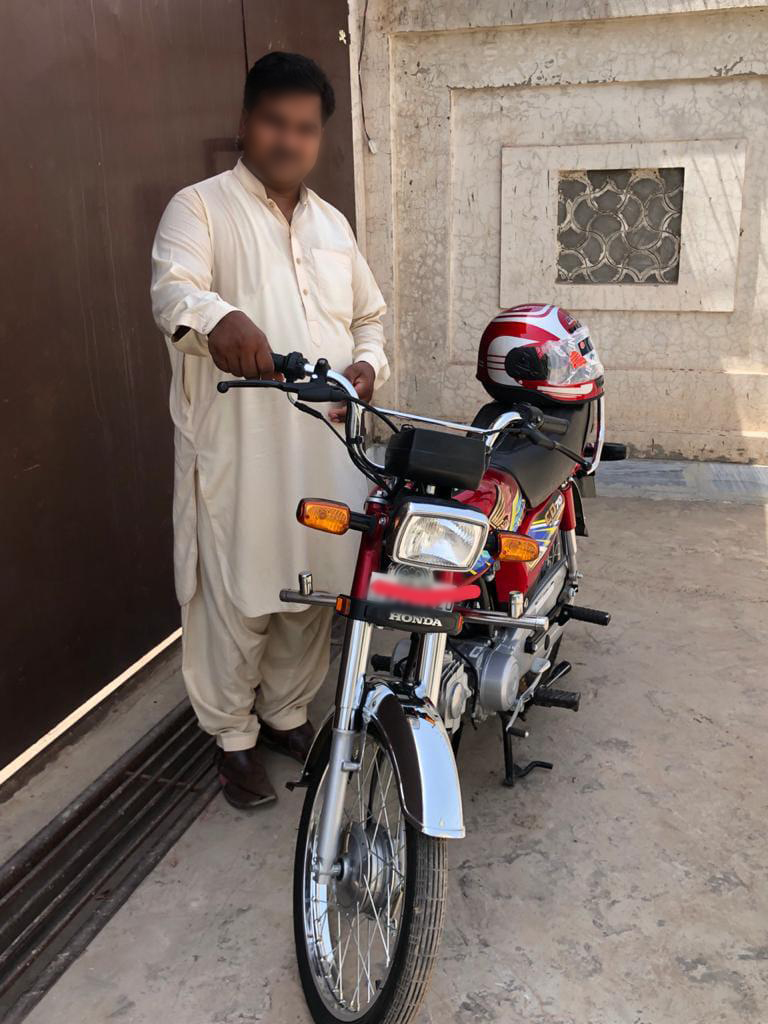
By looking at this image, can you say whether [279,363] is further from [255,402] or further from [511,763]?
[511,763]

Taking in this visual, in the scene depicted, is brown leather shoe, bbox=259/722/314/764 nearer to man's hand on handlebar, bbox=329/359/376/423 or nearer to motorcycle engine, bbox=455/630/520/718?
motorcycle engine, bbox=455/630/520/718

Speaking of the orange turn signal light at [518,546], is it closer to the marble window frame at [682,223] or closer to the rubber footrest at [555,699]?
the rubber footrest at [555,699]

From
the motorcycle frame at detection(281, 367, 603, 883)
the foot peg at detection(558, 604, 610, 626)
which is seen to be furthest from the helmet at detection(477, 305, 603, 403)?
the motorcycle frame at detection(281, 367, 603, 883)

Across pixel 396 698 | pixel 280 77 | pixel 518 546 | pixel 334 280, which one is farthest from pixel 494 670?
pixel 280 77

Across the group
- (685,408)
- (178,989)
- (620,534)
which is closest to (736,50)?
(685,408)

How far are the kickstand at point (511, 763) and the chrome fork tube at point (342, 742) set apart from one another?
0.88 m

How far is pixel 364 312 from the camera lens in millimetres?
2662

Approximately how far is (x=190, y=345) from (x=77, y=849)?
1315mm

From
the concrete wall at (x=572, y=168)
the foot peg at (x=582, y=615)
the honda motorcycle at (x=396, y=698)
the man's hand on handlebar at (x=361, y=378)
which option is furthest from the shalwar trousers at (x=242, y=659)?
the concrete wall at (x=572, y=168)

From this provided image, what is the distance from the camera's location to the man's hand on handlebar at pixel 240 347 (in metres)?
1.91

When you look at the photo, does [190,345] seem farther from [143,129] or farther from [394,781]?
[143,129]

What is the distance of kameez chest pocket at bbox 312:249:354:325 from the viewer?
2414 mm

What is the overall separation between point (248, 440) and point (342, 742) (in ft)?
2.83

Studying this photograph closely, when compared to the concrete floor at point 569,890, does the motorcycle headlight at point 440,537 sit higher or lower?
higher
